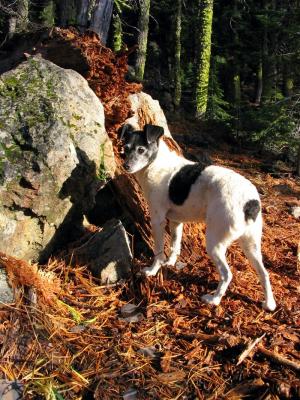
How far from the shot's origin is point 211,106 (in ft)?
59.7

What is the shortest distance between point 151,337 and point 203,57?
15.9 metres

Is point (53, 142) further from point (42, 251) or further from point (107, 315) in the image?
point (107, 315)

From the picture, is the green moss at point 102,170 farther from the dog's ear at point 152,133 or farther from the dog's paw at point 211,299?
the dog's paw at point 211,299

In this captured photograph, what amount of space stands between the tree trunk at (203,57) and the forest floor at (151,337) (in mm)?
13425

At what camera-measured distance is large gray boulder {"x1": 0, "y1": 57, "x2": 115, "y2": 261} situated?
4.95 metres

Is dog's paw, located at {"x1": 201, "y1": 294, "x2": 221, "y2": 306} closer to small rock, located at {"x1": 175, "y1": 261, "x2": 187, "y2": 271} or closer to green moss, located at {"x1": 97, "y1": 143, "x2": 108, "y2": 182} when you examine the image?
small rock, located at {"x1": 175, "y1": 261, "x2": 187, "y2": 271}

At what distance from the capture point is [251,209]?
4617mm

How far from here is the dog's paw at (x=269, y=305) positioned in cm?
471

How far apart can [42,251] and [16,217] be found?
0.54m

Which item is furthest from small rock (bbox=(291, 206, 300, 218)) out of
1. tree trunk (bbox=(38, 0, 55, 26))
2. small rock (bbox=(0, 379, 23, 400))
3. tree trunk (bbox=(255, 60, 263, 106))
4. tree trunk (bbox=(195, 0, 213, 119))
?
tree trunk (bbox=(255, 60, 263, 106))

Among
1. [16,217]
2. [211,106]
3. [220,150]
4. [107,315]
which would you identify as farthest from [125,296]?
[211,106]

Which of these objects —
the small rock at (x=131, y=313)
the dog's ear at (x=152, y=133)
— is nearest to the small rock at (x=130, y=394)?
the small rock at (x=131, y=313)

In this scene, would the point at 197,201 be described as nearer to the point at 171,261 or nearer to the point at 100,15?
the point at 171,261

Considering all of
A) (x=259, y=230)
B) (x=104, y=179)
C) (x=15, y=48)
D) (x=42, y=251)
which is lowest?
(x=42, y=251)
